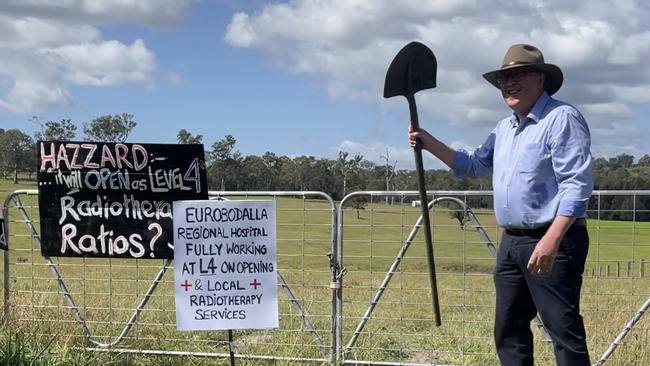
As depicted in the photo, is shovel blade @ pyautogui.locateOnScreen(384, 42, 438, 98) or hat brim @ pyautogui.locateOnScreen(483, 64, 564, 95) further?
shovel blade @ pyautogui.locateOnScreen(384, 42, 438, 98)

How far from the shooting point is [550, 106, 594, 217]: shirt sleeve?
154 inches

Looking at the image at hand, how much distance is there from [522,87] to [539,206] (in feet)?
2.46

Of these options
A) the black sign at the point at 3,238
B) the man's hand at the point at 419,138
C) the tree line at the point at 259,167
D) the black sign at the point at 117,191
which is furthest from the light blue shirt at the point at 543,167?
the tree line at the point at 259,167

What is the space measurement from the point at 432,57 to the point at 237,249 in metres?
2.27

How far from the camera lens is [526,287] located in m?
4.43

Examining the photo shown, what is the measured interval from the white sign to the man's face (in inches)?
93.8

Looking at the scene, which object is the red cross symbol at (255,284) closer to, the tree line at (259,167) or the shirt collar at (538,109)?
the shirt collar at (538,109)

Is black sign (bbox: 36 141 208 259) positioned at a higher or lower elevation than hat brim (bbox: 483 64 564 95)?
lower

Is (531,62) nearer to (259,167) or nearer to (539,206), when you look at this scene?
(539,206)

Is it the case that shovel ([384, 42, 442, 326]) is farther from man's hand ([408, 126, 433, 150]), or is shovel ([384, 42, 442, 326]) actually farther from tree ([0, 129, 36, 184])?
tree ([0, 129, 36, 184])

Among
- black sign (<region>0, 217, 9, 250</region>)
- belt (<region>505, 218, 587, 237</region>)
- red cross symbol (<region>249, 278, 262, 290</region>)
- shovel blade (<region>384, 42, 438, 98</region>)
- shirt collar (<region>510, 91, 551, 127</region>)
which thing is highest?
shovel blade (<region>384, 42, 438, 98</region>)

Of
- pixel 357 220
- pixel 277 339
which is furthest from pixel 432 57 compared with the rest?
pixel 357 220

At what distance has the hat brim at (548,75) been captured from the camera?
420 cm

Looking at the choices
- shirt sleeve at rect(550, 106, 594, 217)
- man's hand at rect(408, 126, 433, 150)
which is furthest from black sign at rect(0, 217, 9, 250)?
shirt sleeve at rect(550, 106, 594, 217)
